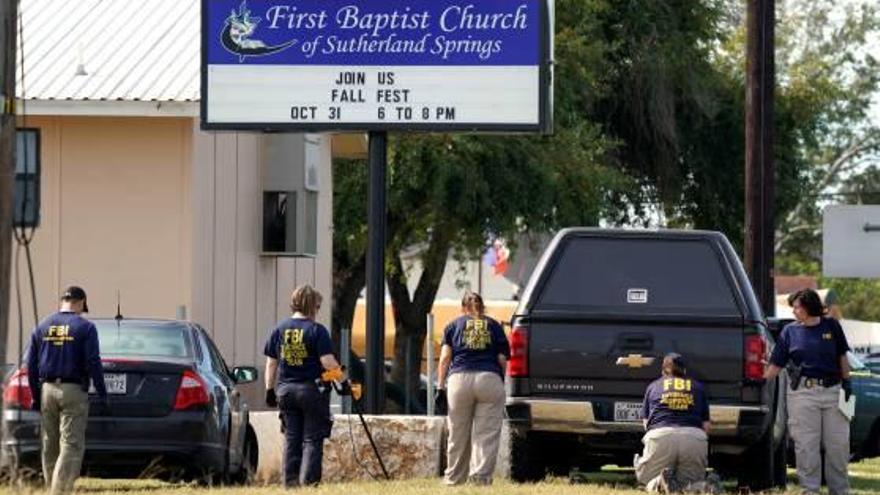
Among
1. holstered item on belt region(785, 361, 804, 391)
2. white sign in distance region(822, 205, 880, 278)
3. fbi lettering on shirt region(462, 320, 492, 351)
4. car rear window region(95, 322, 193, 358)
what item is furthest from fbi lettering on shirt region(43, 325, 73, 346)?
white sign in distance region(822, 205, 880, 278)

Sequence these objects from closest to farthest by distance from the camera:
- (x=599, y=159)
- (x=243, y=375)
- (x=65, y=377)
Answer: (x=65, y=377)
(x=243, y=375)
(x=599, y=159)

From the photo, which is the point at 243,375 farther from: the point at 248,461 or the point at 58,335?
the point at 58,335

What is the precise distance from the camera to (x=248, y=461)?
752 inches

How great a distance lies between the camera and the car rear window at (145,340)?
17422mm

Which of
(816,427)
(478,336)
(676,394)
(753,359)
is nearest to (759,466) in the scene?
(816,427)

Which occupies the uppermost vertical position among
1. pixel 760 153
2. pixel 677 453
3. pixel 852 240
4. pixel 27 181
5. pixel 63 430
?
pixel 760 153

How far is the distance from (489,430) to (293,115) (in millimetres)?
4047

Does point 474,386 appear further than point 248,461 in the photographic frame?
No

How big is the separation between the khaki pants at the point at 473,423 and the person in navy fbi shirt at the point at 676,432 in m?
1.39

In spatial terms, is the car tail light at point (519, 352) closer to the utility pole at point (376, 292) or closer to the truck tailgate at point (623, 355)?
the truck tailgate at point (623, 355)

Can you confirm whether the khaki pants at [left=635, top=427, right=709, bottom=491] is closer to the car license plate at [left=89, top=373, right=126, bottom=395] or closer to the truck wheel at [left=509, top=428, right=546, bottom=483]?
the truck wheel at [left=509, top=428, right=546, bottom=483]

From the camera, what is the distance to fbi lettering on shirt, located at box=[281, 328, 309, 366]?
15969 mm

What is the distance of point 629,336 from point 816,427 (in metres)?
1.71

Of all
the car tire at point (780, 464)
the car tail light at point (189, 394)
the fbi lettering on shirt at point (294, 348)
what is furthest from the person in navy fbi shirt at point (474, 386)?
the car tire at point (780, 464)
